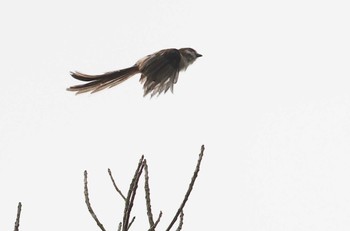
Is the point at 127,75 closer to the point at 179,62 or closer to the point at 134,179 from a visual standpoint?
the point at 179,62

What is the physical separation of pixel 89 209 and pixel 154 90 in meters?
1.34

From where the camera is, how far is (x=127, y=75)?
15.2ft

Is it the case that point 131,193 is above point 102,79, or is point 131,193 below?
below

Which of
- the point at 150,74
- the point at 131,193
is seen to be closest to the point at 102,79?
the point at 150,74

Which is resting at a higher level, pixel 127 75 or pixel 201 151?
pixel 127 75

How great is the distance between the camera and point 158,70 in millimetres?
4609

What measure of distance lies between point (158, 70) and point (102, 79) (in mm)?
417

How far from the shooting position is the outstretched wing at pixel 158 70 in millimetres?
4578

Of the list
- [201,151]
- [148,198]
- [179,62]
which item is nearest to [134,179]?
[148,198]

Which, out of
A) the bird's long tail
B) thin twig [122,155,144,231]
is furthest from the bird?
thin twig [122,155,144,231]

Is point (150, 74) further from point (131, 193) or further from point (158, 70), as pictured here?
point (131, 193)

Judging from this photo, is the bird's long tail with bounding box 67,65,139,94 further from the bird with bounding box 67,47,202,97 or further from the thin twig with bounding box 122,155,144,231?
the thin twig with bounding box 122,155,144,231

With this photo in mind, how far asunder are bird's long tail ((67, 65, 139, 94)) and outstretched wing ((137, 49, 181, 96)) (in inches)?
3.6

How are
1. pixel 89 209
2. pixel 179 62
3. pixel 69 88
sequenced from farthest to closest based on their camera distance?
pixel 179 62 → pixel 69 88 → pixel 89 209
